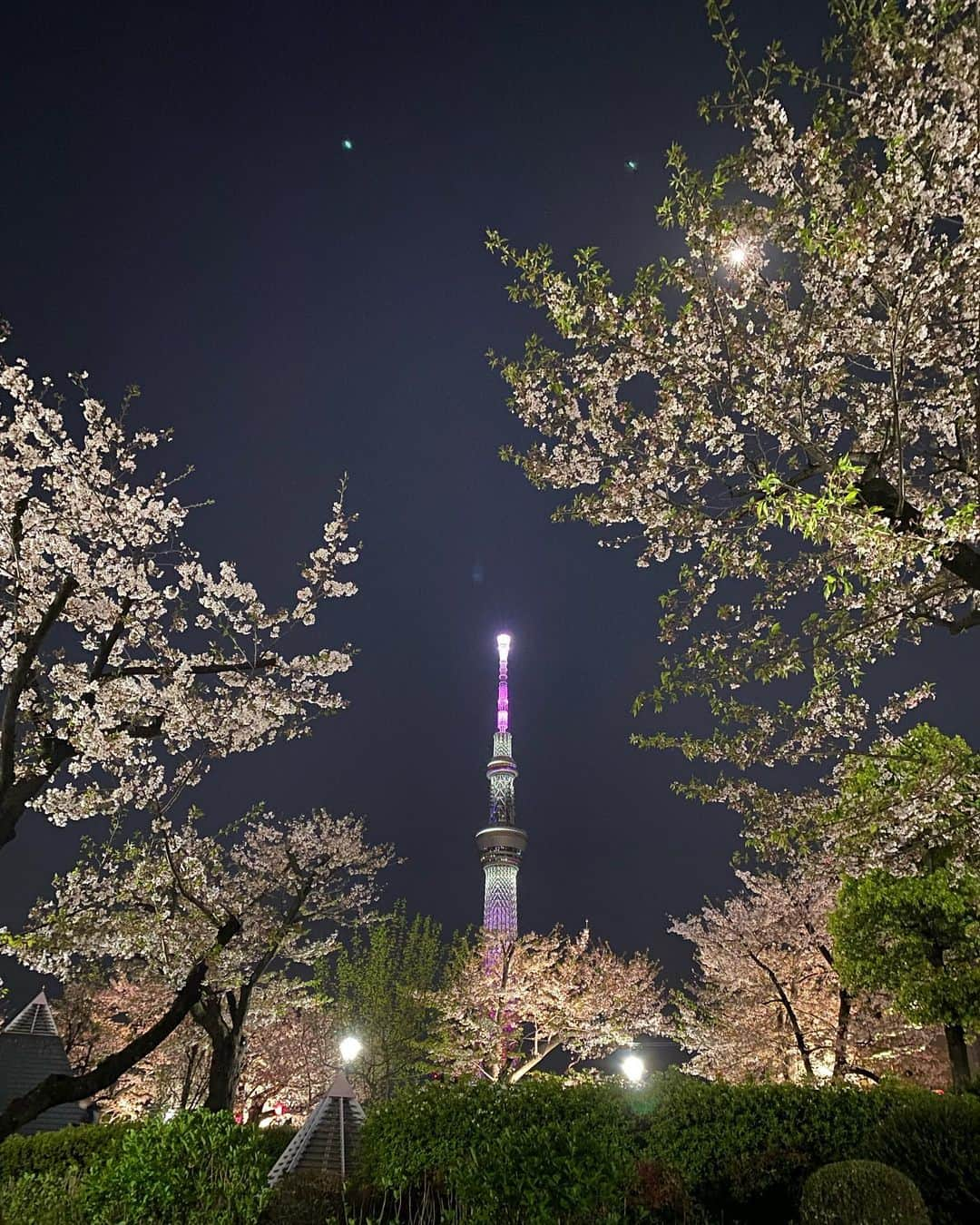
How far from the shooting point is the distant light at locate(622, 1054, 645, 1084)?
18.8 m

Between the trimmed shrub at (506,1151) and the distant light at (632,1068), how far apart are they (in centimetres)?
718

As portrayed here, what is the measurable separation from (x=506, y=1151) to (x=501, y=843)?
211 feet

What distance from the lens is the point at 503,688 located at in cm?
8288

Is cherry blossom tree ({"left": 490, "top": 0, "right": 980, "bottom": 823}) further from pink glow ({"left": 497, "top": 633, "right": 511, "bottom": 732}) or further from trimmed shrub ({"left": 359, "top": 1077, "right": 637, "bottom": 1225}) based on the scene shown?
pink glow ({"left": 497, "top": 633, "right": 511, "bottom": 732})

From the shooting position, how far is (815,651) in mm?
7660

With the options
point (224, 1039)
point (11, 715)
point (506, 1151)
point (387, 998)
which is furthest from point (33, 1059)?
point (11, 715)

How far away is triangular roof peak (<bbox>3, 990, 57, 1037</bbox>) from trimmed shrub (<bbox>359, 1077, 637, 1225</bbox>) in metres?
17.6

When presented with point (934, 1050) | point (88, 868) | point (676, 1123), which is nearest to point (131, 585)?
point (88, 868)

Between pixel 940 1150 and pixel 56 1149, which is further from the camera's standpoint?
pixel 56 1149

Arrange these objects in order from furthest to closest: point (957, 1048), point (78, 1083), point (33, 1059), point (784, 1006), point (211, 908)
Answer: point (33, 1059), point (784, 1006), point (211, 908), point (957, 1048), point (78, 1083)

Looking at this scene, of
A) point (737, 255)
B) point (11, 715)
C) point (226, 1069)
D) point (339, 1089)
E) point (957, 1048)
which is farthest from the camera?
point (957, 1048)

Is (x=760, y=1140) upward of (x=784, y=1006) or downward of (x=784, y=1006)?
downward

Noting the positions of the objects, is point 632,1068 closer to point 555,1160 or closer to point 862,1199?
point 555,1160

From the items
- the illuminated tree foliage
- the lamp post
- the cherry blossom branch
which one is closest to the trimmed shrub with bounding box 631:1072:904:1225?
the lamp post
